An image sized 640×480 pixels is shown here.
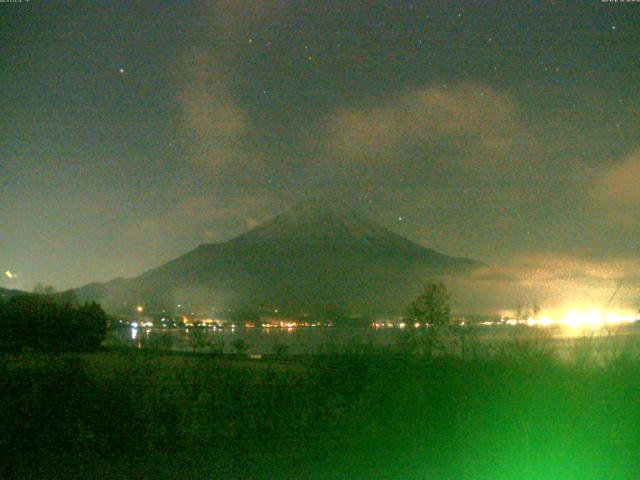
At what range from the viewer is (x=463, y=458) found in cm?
1152

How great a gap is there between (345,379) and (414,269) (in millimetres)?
67448

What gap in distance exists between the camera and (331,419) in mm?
12789

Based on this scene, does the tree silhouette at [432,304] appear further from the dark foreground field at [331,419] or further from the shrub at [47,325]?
the dark foreground field at [331,419]

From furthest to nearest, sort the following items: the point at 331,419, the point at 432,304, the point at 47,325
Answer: the point at 47,325 < the point at 432,304 < the point at 331,419

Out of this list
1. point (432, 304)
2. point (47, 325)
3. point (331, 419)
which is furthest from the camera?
point (47, 325)

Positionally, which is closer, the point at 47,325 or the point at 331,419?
the point at 331,419

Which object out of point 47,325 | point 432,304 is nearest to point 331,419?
point 432,304

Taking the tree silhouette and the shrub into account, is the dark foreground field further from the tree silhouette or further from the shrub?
the shrub

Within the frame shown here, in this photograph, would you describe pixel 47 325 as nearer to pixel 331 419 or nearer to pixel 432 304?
pixel 432 304

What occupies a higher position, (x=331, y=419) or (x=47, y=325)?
(x=47, y=325)

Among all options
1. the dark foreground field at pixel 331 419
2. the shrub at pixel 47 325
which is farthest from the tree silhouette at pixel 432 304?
the dark foreground field at pixel 331 419

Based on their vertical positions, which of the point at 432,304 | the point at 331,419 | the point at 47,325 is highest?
the point at 432,304

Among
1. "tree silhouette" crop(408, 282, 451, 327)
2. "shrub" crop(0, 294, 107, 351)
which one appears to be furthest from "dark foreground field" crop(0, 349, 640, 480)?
"shrub" crop(0, 294, 107, 351)

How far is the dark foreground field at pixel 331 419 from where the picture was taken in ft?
36.2
